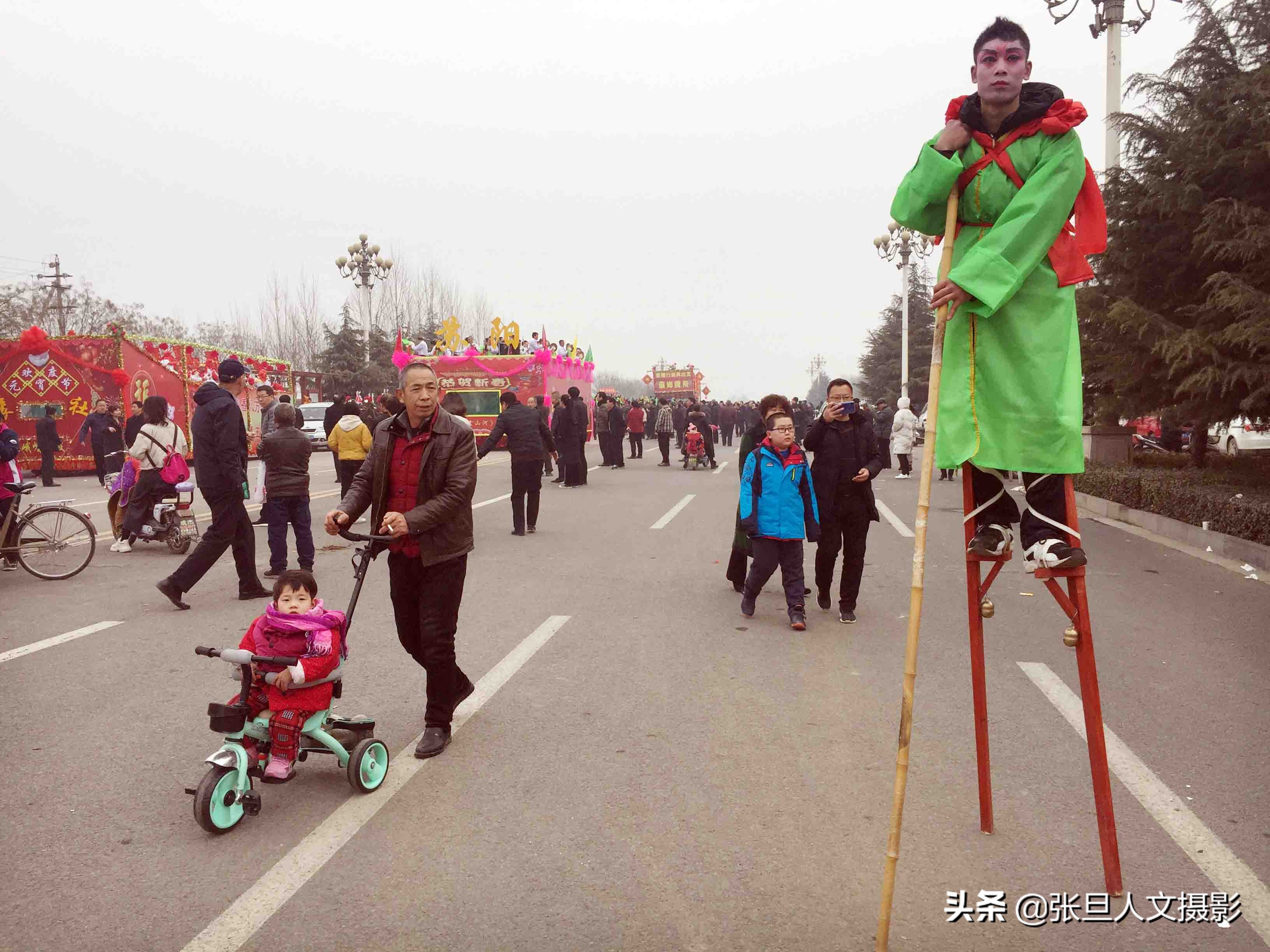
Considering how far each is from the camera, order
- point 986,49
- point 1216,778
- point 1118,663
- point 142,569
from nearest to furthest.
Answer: point 986,49, point 1216,778, point 1118,663, point 142,569

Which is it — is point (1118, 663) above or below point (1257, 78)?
below

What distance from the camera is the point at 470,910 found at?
3.07 metres

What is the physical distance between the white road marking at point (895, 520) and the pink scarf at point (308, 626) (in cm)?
893

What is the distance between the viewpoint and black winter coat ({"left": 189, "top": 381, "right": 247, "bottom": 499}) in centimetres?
835

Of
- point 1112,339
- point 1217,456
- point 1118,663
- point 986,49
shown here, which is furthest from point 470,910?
point 1217,456

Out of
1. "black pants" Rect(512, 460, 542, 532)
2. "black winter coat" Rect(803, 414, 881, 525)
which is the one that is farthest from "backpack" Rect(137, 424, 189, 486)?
"black winter coat" Rect(803, 414, 881, 525)

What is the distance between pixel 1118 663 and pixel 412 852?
180 inches

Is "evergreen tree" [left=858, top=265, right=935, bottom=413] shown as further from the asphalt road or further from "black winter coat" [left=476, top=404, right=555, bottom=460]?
the asphalt road

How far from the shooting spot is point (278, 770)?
156 inches

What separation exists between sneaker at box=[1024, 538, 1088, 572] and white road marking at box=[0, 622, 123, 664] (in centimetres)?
636

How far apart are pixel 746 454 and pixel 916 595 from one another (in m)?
5.42

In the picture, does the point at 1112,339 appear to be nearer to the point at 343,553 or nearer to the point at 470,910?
the point at 343,553

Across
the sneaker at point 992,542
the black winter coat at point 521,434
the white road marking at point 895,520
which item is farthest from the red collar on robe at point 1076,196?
the black winter coat at point 521,434

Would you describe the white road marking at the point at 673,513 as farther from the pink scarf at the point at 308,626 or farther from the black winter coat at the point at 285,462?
the pink scarf at the point at 308,626
